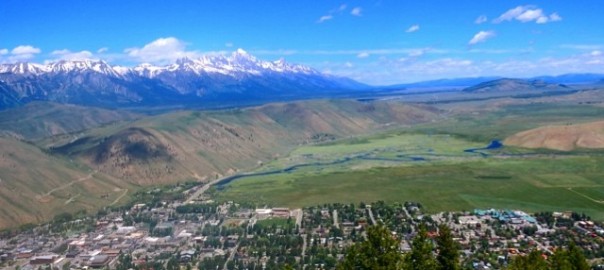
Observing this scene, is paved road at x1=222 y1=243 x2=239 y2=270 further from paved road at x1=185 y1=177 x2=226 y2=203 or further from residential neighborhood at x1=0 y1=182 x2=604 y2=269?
paved road at x1=185 y1=177 x2=226 y2=203

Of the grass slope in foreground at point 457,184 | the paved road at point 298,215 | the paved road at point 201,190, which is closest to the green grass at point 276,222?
the paved road at point 298,215

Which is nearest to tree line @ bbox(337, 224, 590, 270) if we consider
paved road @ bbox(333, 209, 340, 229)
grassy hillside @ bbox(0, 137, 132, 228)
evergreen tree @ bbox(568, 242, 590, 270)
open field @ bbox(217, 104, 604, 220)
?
evergreen tree @ bbox(568, 242, 590, 270)

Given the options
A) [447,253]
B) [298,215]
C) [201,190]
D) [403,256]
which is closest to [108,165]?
[201,190]

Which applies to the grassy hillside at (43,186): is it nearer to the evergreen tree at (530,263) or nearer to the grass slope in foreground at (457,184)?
the grass slope in foreground at (457,184)

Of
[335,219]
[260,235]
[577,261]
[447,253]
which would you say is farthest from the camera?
[335,219]

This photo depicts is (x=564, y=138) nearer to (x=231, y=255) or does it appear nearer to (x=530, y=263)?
(x=231, y=255)
